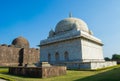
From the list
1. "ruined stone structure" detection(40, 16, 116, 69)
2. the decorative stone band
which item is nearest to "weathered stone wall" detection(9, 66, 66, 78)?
"ruined stone structure" detection(40, 16, 116, 69)

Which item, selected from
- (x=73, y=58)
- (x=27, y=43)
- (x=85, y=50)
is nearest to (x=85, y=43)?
(x=85, y=50)

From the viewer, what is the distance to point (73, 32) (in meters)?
25.4

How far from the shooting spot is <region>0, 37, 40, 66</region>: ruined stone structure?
36.4 meters

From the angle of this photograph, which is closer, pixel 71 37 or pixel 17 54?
pixel 71 37

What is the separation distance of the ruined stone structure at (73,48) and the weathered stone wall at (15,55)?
10.8 metres

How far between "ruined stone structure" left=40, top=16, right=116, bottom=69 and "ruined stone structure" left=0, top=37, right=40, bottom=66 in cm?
1082

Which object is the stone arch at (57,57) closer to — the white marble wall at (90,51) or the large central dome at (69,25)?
the large central dome at (69,25)

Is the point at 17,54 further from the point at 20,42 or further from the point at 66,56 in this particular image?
the point at 66,56

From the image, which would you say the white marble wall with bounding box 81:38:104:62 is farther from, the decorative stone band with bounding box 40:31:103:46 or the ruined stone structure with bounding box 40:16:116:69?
the decorative stone band with bounding box 40:31:103:46

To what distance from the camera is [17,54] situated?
1547 inches

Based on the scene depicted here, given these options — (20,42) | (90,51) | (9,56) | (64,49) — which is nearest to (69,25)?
(64,49)

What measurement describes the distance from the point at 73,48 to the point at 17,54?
66.5ft

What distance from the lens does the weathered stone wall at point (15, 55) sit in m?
36.3

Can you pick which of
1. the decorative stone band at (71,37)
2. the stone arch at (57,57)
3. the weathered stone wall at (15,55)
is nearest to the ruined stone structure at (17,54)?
the weathered stone wall at (15,55)
